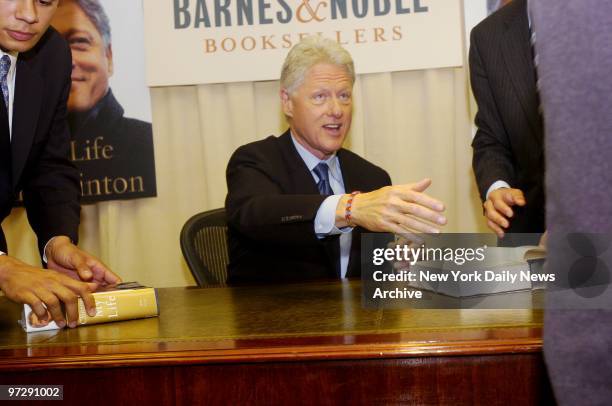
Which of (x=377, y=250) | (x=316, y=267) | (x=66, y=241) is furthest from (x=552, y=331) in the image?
(x=316, y=267)

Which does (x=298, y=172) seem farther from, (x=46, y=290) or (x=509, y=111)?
(x=46, y=290)

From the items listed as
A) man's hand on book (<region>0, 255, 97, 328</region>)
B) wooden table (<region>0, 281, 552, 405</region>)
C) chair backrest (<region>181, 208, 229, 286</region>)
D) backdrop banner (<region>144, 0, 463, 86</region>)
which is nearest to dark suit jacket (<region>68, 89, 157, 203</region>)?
backdrop banner (<region>144, 0, 463, 86</region>)

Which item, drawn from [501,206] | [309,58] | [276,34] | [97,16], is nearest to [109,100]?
[97,16]

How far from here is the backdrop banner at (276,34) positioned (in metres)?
3.49

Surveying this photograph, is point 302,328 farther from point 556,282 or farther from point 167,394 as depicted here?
point 556,282

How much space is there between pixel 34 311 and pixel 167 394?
443 millimetres

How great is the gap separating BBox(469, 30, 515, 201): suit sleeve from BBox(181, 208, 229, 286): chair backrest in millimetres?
944

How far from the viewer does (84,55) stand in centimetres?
373

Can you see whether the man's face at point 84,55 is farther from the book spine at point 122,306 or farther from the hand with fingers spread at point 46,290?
the book spine at point 122,306

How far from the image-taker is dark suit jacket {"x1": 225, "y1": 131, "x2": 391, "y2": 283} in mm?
2250

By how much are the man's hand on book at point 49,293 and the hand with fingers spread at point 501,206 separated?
1.16m

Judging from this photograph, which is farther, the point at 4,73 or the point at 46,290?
the point at 4,73

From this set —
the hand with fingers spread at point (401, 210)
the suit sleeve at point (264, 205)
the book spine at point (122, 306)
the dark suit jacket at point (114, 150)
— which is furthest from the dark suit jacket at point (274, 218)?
the dark suit jacket at point (114, 150)

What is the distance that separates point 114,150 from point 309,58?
148cm
